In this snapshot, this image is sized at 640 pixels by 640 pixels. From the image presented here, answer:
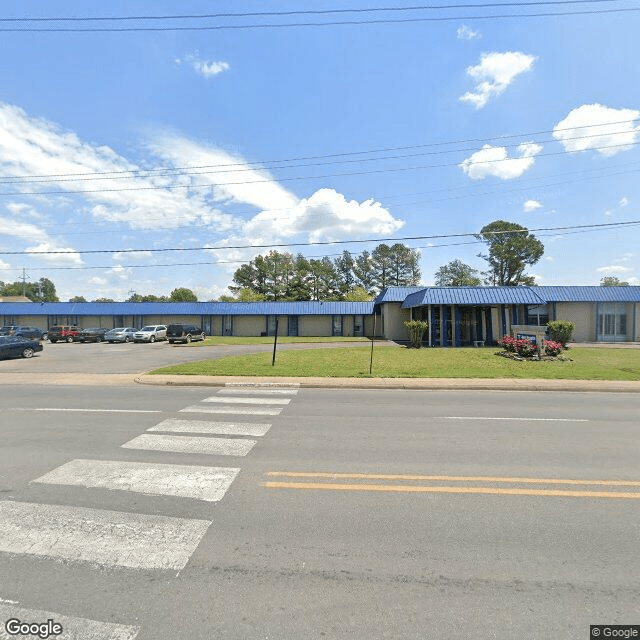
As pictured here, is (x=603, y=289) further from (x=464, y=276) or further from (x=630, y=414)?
(x=464, y=276)

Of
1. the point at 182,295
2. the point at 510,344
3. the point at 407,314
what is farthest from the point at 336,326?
the point at 182,295

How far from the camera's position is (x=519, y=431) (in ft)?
22.4

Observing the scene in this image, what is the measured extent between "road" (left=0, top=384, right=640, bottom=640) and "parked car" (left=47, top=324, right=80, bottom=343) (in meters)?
33.9

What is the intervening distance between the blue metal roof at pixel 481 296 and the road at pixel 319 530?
19.0 m

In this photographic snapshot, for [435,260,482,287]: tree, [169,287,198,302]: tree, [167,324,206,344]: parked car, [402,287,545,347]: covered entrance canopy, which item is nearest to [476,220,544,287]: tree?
[435,260,482,287]: tree

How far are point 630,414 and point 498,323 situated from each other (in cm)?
2031

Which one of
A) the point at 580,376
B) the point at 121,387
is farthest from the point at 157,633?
the point at 580,376

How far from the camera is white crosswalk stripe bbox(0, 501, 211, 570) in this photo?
3.06 meters

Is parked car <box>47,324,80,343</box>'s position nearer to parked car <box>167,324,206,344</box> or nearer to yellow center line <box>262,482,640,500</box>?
parked car <box>167,324,206,344</box>

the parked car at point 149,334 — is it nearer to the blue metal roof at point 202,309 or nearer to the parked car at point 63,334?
the blue metal roof at point 202,309

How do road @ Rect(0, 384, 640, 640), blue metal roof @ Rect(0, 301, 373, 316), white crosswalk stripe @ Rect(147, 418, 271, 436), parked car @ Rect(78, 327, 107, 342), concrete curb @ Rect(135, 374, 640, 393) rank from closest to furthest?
road @ Rect(0, 384, 640, 640) → white crosswalk stripe @ Rect(147, 418, 271, 436) → concrete curb @ Rect(135, 374, 640, 393) → parked car @ Rect(78, 327, 107, 342) → blue metal roof @ Rect(0, 301, 373, 316)

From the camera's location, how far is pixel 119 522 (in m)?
3.58

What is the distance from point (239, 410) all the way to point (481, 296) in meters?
21.8

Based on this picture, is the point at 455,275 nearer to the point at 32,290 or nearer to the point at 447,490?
the point at 447,490
